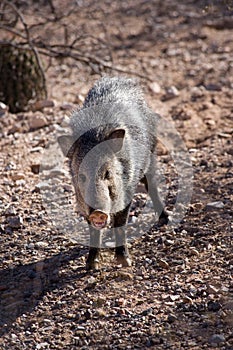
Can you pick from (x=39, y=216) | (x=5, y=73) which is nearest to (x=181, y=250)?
(x=39, y=216)

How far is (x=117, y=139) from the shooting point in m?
4.36

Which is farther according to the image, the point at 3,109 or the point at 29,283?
the point at 3,109

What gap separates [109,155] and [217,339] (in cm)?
142

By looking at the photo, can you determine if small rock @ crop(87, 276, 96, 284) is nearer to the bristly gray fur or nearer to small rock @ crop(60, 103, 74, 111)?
the bristly gray fur

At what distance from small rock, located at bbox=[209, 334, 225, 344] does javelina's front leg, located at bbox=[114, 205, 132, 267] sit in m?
1.06

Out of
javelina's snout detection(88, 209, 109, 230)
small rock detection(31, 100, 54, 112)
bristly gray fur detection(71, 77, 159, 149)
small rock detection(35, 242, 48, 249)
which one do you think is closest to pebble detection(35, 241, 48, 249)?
small rock detection(35, 242, 48, 249)

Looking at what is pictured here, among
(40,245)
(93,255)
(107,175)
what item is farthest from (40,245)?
(107,175)

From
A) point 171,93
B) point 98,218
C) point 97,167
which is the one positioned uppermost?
point 171,93

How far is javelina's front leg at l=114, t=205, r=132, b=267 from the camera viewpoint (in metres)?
4.52

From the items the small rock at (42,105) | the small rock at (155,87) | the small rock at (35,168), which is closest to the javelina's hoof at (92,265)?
the small rock at (35,168)

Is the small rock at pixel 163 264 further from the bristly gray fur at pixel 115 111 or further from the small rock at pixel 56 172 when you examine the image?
the small rock at pixel 56 172

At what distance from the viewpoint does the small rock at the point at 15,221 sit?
5.01 metres

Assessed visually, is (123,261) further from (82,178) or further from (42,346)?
(42,346)

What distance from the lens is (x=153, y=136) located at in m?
5.23
